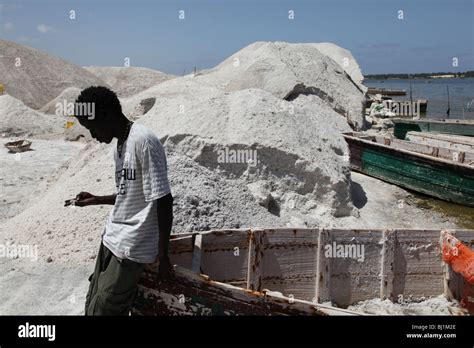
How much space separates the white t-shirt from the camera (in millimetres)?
2967

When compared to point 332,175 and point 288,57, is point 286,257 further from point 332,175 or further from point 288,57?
point 288,57

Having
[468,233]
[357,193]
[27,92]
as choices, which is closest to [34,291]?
[468,233]

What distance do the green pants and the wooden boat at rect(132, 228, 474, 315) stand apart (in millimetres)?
1292

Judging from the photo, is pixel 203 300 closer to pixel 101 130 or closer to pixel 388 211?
pixel 101 130

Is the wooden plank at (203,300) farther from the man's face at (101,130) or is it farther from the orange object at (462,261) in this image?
the orange object at (462,261)

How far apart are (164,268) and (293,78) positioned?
11.7 meters

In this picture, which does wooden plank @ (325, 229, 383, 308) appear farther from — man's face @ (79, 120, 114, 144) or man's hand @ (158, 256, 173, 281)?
man's face @ (79, 120, 114, 144)

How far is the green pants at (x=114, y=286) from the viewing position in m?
3.16

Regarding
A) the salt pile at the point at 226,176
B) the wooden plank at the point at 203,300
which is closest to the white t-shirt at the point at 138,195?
the wooden plank at the point at 203,300

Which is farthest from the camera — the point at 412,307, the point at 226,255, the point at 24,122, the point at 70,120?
the point at 70,120

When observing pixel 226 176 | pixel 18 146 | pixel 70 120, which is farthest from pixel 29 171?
pixel 70 120

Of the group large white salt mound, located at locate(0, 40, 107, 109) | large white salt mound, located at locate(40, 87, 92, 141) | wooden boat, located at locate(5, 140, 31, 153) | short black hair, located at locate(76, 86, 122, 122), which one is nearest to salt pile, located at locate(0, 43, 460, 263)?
short black hair, located at locate(76, 86, 122, 122)

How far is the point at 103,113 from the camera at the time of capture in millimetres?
3061

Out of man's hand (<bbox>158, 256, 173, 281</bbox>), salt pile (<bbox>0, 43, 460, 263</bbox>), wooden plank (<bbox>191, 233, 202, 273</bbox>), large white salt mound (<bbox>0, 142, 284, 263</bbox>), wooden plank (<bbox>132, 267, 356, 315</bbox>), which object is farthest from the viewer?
salt pile (<bbox>0, 43, 460, 263</bbox>)
